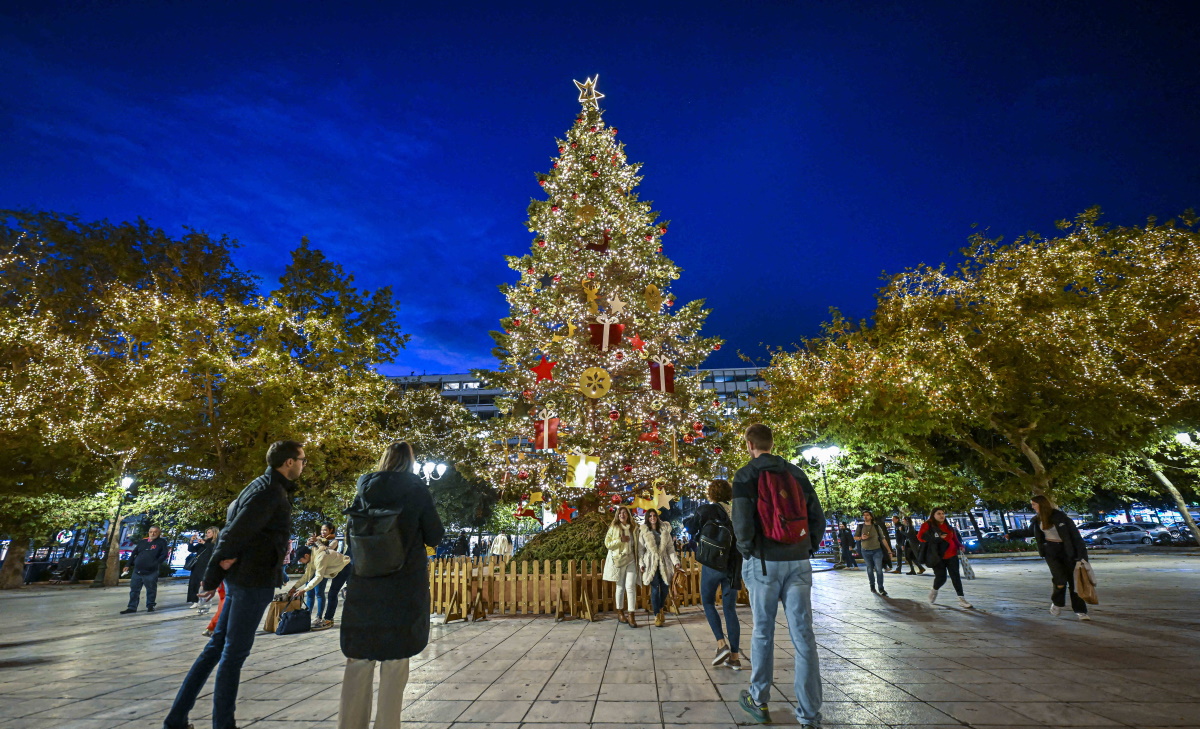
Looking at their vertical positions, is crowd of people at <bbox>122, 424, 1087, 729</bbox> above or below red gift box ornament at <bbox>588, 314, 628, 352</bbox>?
below

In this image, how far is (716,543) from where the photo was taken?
5.37 metres

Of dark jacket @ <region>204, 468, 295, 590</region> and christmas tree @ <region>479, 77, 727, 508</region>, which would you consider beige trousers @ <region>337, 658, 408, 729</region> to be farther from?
christmas tree @ <region>479, 77, 727, 508</region>

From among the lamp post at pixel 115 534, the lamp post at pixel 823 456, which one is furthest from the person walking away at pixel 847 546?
the lamp post at pixel 115 534

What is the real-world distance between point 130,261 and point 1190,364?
34.5 meters

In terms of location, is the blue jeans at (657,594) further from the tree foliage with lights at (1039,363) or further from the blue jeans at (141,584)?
the blue jeans at (141,584)

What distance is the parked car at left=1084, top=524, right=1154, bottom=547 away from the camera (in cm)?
3136

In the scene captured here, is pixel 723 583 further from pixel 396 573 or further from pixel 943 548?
pixel 943 548

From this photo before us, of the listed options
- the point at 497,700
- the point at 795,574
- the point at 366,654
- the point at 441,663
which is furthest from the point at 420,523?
the point at 441,663

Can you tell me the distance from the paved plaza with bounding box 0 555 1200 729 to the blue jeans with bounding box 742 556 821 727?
0.30 meters

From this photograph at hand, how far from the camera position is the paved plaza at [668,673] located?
3801 mm

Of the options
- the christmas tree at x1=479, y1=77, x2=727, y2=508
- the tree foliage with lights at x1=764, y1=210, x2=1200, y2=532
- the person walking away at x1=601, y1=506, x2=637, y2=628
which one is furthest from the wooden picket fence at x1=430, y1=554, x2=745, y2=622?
the tree foliage with lights at x1=764, y1=210, x2=1200, y2=532

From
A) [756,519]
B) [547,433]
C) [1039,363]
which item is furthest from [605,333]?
[1039,363]

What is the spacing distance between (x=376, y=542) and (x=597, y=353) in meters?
12.1

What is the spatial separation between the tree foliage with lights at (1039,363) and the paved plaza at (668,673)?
7.60 m
